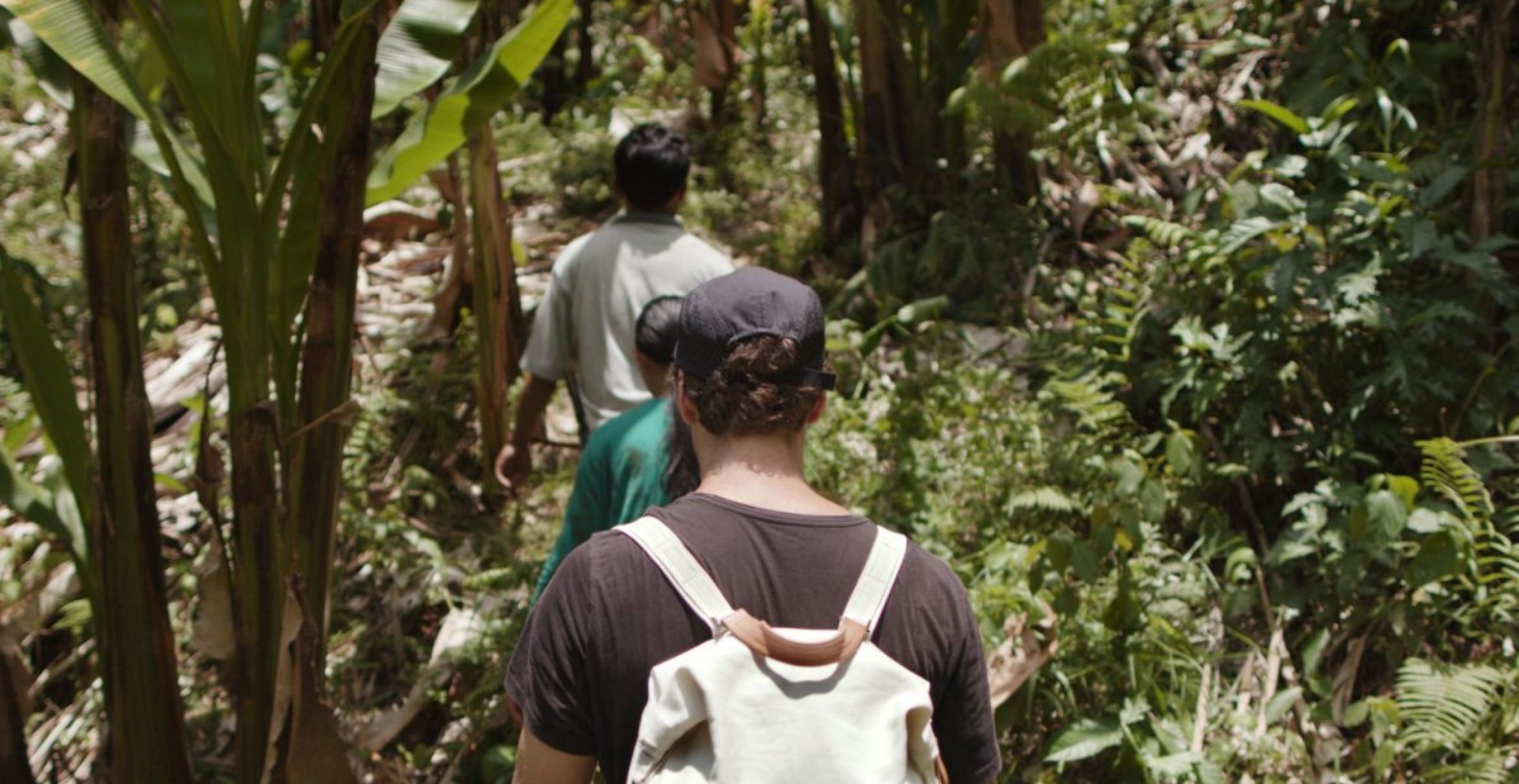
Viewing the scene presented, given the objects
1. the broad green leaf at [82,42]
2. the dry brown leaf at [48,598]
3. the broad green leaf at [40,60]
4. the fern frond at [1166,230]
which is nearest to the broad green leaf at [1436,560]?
the fern frond at [1166,230]

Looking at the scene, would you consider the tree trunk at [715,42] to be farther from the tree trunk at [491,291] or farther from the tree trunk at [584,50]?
the tree trunk at [491,291]

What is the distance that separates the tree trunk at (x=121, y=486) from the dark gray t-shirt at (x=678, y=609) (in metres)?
1.57

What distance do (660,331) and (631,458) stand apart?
0.92 feet

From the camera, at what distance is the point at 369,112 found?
114 inches

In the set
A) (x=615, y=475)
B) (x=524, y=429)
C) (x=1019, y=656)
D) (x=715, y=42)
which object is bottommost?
(x=1019, y=656)

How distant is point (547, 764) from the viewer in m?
1.64

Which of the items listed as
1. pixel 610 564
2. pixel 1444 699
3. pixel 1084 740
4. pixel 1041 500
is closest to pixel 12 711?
pixel 610 564

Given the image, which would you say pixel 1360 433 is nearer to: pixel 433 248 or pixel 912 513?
pixel 912 513

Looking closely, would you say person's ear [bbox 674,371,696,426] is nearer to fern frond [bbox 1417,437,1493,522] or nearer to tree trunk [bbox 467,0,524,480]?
fern frond [bbox 1417,437,1493,522]

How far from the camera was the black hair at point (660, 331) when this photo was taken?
2758 millimetres

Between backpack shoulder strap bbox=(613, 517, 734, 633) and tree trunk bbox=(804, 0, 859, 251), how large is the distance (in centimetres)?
438

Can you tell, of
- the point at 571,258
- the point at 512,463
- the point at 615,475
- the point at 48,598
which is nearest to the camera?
the point at 615,475

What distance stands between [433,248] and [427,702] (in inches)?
103

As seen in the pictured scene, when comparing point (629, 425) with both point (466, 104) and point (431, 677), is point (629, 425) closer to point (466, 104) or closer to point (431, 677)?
point (466, 104)
